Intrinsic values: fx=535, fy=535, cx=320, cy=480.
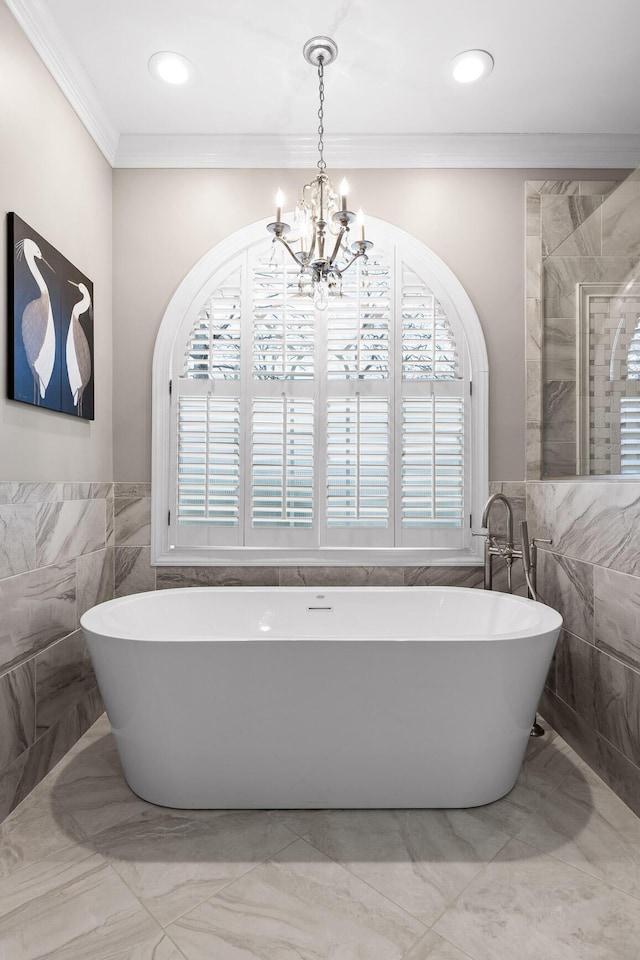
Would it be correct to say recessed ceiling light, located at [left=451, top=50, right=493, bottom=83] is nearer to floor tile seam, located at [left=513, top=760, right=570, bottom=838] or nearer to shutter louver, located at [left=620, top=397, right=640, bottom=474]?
shutter louver, located at [left=620, top=397, right=640, bottom=474]

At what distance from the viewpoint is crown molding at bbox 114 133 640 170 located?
2600mm

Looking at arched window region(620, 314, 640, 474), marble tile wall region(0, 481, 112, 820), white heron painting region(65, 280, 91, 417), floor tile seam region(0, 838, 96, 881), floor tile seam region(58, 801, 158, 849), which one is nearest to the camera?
floor tile seam region(0, 838, 96, 881)

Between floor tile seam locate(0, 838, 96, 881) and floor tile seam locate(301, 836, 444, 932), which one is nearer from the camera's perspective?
floor tile seam locate(301, 836, 444, 932)

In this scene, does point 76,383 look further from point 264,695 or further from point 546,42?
point 546,42

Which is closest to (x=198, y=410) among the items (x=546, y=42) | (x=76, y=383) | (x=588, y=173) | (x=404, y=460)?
(x=76, y=383)

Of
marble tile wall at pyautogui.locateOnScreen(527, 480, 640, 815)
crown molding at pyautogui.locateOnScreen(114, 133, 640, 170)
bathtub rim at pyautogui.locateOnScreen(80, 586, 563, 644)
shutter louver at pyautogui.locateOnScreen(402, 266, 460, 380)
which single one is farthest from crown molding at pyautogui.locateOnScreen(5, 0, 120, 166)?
marble tile wall at pyautogui.locateOnScreen(527, 480, 640, 815)

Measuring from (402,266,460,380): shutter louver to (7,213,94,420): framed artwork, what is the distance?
148cm

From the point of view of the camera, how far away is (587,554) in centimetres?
215

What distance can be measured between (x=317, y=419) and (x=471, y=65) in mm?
1575

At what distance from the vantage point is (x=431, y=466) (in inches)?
104

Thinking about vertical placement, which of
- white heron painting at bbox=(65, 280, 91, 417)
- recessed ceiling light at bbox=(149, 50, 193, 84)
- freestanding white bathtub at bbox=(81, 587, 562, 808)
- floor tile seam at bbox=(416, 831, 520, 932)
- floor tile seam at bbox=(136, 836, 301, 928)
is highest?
recessed ceiling light at bbox=(149, 50, 193, 84)

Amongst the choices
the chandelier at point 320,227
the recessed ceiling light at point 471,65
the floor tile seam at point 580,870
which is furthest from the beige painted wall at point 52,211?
the floor tile seam at point 580,870

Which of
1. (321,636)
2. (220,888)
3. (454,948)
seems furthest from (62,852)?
(454,948)

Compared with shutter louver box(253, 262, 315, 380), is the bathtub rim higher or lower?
lower
